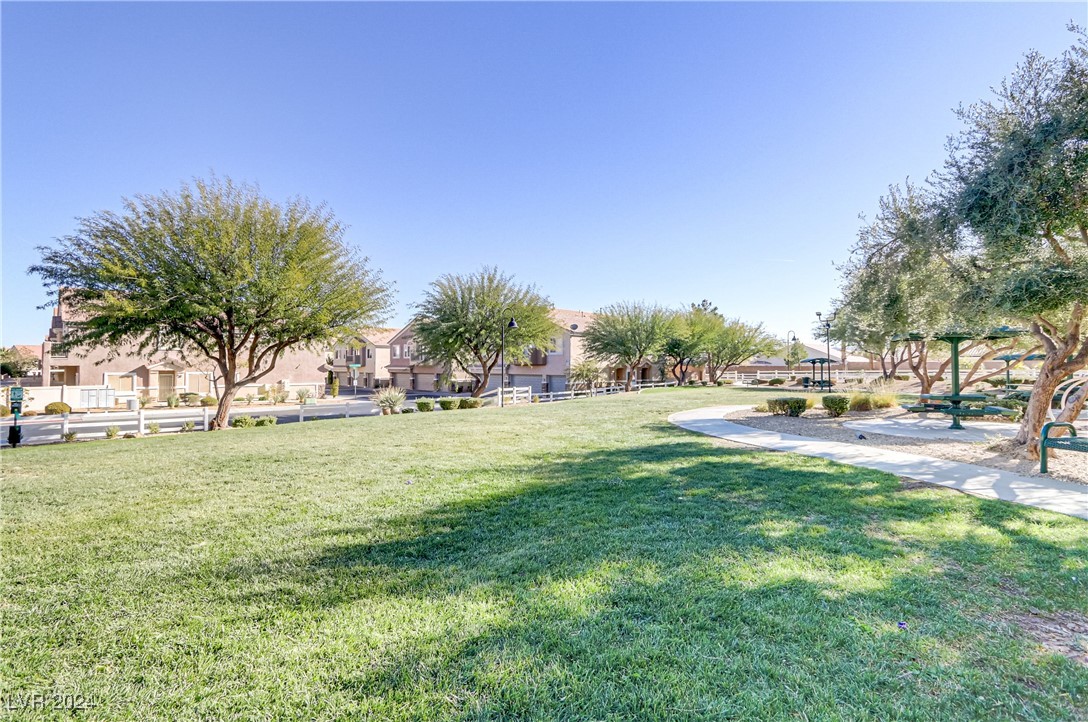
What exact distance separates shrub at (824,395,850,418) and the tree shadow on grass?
31.3 ft

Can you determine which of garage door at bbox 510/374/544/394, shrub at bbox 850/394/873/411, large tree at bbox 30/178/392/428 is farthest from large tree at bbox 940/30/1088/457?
garage door at bbox 510/374/544/394

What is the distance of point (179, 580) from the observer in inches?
135

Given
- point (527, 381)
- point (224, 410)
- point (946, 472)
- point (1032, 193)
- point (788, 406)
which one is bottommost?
point (946, 472)

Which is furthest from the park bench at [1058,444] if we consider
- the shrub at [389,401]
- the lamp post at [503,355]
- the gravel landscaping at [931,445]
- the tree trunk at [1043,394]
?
the shrub at [389,401]

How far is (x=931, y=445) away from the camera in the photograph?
9.25 m

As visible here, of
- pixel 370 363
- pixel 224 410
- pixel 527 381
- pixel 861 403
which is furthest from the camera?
pixel 370 363

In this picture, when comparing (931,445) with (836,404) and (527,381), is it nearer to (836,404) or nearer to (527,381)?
(836,404)

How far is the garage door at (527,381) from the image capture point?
40219 millimetres

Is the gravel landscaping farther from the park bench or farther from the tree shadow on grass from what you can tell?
the tree shadow on grass

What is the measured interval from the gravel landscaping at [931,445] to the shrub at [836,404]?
241 mm

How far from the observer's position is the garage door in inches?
1583

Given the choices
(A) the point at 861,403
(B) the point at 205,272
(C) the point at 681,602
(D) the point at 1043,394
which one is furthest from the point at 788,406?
(B) the point at 205,272

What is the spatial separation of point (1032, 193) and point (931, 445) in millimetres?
5099

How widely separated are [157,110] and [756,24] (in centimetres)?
1453
